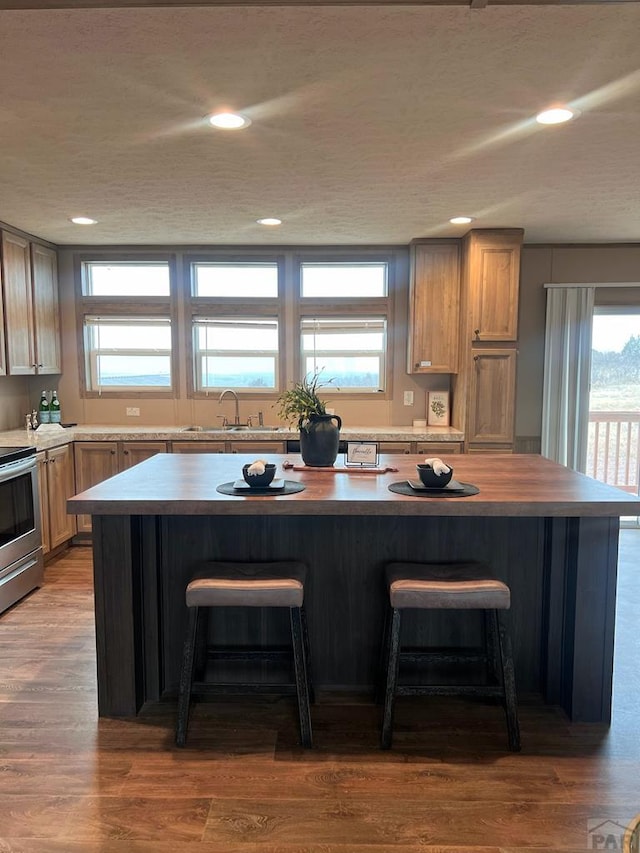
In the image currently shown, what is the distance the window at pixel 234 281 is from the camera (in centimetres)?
529

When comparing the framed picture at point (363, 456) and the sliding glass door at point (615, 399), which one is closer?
the framed picture at point (363, 456)

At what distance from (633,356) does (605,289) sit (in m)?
0.65

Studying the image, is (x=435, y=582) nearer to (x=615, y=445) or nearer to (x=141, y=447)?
(x=141, y=447)

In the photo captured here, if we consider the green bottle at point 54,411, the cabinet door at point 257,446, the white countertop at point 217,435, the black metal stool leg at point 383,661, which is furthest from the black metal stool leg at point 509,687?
the green bottle at point 54,411

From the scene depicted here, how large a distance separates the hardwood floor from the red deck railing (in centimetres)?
293

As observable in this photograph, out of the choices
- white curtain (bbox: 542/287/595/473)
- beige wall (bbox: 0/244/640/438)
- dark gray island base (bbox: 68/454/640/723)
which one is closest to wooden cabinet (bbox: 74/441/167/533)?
beige wall (bbox: 0/244/640/438)

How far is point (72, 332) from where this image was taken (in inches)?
A: 208

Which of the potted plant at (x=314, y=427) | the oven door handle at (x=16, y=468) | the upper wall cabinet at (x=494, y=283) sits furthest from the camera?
the upper wall cabinet at (x=494, y=283)

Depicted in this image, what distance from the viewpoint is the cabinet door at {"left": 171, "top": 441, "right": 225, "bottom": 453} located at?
466cm

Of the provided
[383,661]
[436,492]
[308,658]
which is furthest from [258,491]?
[383,661]

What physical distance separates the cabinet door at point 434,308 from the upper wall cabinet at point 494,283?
330 mm

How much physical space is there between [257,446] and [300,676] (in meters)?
2.66


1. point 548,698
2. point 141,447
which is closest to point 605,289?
point 548,698

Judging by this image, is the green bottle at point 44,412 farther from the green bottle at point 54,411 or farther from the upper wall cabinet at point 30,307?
the upper wall cabinet at point 30,307
